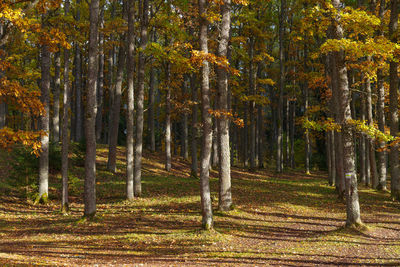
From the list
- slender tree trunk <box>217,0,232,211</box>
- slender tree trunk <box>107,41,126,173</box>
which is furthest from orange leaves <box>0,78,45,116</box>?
slender tree trunk <box>107,41,126,173</box>

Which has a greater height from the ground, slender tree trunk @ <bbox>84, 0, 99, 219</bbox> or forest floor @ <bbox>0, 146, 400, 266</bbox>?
slender tree trunk @ <bbox>84, 0, 99, 219</bbox>

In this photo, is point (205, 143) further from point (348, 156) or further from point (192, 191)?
point (192, 191)

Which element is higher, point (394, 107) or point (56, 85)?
point (56, 85)

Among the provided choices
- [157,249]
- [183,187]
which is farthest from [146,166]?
[157,249]

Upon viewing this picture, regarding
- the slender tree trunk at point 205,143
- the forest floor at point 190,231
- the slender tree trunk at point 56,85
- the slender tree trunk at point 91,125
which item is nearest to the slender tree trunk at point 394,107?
the forest floor at point 190,231

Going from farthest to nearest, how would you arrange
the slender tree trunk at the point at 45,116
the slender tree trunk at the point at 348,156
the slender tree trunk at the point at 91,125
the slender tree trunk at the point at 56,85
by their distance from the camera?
the slender tree trunk at the point at 56,85 < the slender tree trunk at the point at 45,116 < the slender tree trunk at the point at 91,125 < the slender tree trunk at the point at 348,156

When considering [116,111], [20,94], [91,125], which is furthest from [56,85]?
[20,94]

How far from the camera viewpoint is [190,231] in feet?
35.8

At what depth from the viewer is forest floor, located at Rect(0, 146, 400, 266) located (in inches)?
340

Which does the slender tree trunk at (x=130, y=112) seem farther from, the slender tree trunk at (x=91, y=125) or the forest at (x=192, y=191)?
the slender tree trunk at (x=91, y=125)

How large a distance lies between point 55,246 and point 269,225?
6.82 metres

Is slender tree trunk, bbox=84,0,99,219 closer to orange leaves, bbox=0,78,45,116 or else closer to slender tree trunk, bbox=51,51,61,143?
orange leaves, bbox=0,78,45,116

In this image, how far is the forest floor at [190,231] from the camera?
28.4 ft

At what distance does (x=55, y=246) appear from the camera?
9555 mm
